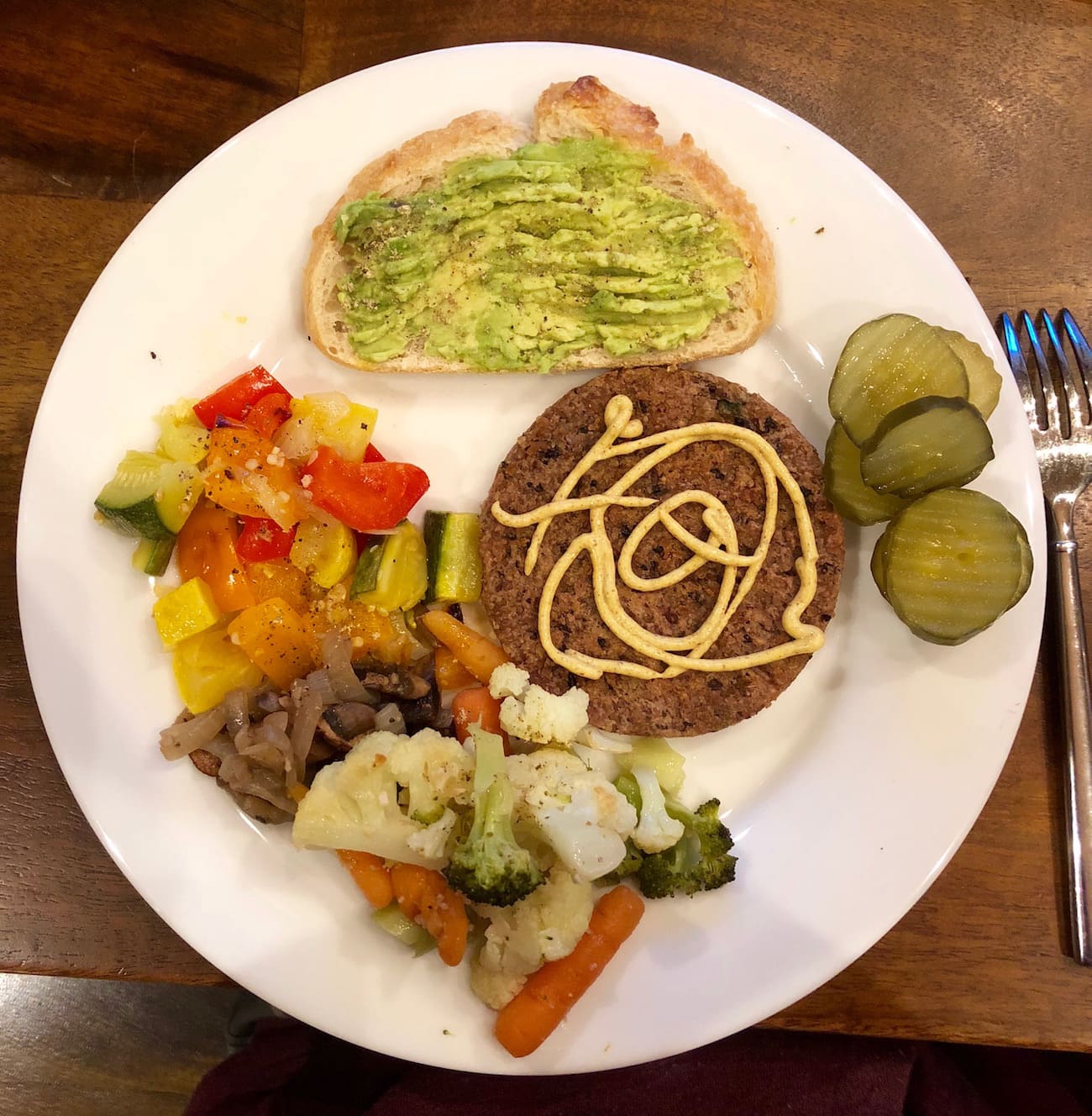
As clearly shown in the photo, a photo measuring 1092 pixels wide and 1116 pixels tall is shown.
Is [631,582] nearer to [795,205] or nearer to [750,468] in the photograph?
[750,468]

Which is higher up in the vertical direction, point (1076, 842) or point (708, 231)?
point (708, 231)

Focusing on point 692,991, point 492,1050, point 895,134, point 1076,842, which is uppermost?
point 895,134

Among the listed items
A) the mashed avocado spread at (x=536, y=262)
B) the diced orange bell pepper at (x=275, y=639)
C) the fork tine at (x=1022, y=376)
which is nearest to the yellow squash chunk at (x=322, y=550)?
the diced orange bell pepper at (x=275, y=639)

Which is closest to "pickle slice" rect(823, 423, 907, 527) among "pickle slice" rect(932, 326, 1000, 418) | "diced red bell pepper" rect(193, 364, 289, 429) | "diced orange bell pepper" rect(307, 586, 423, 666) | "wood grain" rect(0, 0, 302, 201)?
"pickle slice" rect(932, 326, 1000, 418)

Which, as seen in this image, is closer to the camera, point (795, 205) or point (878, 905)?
point (878, 905)

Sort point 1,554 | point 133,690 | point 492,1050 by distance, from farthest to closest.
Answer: point 1,554 → point 133,690 → point 492,1050

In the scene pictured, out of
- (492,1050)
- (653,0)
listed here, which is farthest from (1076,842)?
(653,0)

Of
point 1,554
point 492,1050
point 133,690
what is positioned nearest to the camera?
point 492,1050
